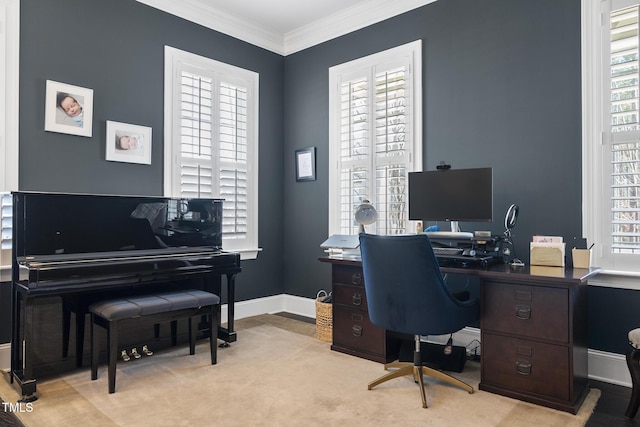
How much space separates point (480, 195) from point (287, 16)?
2623mm

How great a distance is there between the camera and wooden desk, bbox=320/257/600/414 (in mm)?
2312

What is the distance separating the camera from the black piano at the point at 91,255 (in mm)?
2561

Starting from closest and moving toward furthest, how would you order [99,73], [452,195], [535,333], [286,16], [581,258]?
[535,333], [581,258], [452,195], [99,73], [286,16]

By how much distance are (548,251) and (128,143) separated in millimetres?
Answer: 3209

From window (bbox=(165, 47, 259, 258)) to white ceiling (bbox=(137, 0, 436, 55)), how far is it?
386mm

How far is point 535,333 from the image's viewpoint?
94.9 inches

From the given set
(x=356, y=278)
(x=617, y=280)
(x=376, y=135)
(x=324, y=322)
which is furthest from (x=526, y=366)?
(x=376, y=135)

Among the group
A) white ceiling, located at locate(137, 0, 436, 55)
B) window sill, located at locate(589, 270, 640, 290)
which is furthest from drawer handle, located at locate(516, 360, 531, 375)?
white ceiling, located at locate(137, 0, 436, 55)

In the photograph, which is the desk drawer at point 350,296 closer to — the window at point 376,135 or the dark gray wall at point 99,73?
the window at point 376,135

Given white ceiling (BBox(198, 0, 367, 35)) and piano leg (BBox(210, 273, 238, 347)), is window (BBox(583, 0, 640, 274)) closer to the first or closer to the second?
white ceiling (BBox(198, 0, 367, 35))

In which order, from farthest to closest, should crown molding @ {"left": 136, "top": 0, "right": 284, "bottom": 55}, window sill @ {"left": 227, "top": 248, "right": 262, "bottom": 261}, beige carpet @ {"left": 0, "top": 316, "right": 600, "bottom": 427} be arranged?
window sill @ {"left": 227, "top": 248, "right": 262, "bottom": 261} < crown molding @ {"left": 136, "top": 0, "right": 284, "bottom": 55} < beige carpet @ {"left": 0, "top": 316, "right": 600, "bottom": 427}

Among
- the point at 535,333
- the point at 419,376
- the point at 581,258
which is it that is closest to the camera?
the point at 535,333

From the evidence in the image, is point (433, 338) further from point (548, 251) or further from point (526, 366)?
point (548, 251)

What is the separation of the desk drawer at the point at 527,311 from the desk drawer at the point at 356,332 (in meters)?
0.80
